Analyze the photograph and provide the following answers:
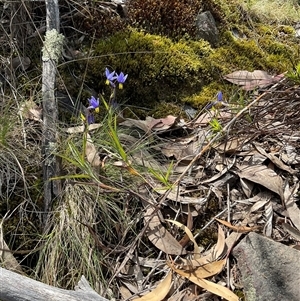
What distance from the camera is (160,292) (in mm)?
2131

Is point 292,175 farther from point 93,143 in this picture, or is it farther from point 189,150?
point 93,143

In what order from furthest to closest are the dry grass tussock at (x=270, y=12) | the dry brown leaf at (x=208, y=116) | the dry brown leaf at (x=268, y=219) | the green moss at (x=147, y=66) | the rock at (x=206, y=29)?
the dry grass tussock at (x=270, y=12) → the rock at (x=206, y=29) → the green moss at (x=147, y=66) → the dry brown leaf at (x=208, y=116) → the dry brown leaf at (x=268, y=219)

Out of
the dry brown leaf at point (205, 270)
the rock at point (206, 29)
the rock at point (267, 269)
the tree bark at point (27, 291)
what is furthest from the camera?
the rock at point (206, 29)

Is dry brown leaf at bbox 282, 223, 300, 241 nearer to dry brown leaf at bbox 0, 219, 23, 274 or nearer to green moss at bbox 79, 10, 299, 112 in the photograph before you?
green moss at bbox 79, 10, 299, 112

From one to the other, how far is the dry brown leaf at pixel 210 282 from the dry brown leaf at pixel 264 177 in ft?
1.46

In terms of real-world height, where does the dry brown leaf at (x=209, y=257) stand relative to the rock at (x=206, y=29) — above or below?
below

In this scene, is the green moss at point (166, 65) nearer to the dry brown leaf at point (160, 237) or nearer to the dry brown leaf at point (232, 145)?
the dry brown leaf at point (232, 145)

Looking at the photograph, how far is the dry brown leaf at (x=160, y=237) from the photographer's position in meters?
2.28

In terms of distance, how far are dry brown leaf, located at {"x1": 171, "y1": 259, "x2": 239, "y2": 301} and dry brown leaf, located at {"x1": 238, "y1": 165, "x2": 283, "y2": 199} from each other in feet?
1.46

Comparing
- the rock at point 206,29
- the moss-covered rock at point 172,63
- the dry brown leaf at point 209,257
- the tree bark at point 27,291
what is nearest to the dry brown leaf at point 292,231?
the dry brown leaf at point 209,257

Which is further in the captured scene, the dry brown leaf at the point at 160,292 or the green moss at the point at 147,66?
the green moss at the point at 147,66

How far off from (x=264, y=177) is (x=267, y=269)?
506 mm

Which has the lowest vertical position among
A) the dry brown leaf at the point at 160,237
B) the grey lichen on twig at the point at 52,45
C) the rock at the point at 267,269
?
the dry brown leaf at the point at 160,237

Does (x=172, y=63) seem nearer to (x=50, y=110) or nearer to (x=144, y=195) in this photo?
(x=50, y=110)
